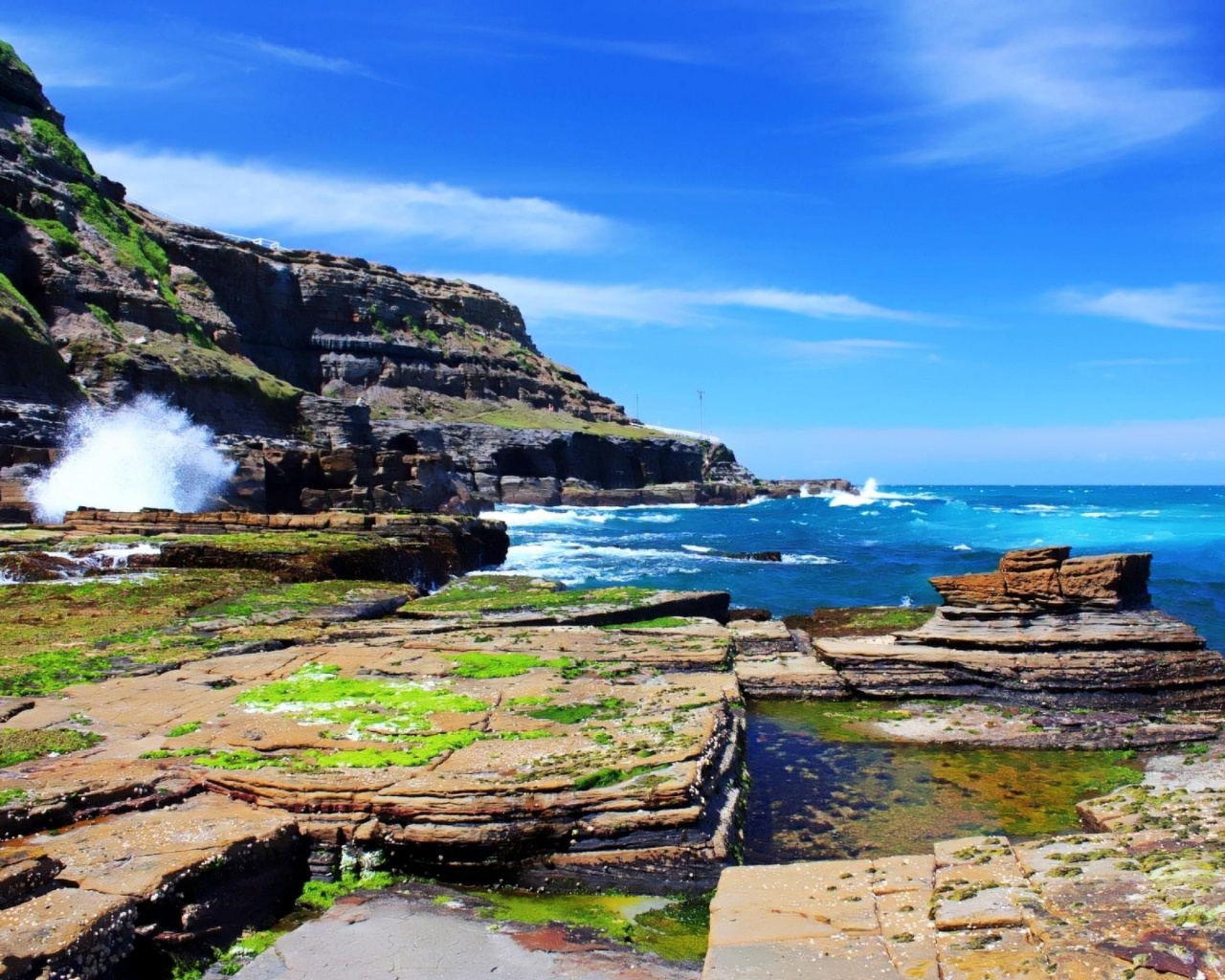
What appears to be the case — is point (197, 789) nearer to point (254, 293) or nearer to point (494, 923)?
point (494, 923)

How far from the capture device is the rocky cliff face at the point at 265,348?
4397cm

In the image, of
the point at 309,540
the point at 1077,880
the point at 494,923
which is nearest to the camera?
the point at 1077,880

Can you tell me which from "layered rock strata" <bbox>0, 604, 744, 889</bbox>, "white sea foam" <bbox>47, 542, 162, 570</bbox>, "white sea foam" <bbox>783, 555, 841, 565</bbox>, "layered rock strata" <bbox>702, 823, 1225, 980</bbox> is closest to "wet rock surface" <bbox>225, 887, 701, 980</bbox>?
"layered rock strata" <bbox>702, 823, 1225, 980</bbox>

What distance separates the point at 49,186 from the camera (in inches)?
2362

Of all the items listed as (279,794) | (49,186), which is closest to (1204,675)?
(279,794)

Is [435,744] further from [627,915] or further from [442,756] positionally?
[627,915]

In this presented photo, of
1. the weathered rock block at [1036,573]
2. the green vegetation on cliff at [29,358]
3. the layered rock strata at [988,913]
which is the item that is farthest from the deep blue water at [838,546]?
the green vegetation on cliff at [29,358]

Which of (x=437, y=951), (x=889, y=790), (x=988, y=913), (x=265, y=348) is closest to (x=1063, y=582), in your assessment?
(x=889, y=790)

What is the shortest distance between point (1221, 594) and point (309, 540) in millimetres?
29439

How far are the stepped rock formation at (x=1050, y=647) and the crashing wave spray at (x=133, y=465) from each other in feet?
96.4

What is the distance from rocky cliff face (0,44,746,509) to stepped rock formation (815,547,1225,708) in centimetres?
3123

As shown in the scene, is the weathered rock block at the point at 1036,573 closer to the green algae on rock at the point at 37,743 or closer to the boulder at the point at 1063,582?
the boulder at the point at 1063,582

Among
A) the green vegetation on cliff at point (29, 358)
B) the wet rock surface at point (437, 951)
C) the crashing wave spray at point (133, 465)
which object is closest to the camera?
the wet rock surface at point (437, 951)

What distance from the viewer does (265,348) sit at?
93.9 m
